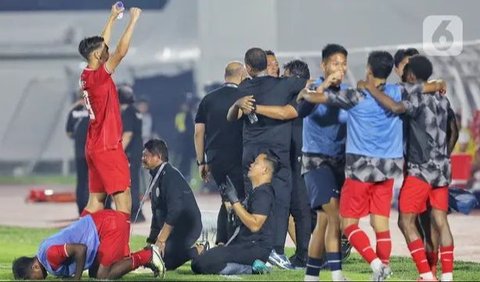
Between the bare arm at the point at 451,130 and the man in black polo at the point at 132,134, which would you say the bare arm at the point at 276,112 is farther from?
the man in black polo at the point at 132,134

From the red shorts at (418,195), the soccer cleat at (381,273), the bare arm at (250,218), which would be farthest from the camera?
the bare arm at (250,218)

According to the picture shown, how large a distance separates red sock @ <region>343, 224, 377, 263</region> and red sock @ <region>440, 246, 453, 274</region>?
1.93 feet

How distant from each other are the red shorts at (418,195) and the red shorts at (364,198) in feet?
0.55

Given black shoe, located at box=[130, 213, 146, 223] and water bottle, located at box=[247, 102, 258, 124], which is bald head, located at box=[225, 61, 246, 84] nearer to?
water bottle, located at box=[247, 102, 258, 124]

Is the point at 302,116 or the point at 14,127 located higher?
the point at 302,116

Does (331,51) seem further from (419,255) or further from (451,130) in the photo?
(419,255)

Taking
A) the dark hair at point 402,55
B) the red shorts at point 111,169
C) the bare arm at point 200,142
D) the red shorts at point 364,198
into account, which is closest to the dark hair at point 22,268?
the red shorts at point 111,169

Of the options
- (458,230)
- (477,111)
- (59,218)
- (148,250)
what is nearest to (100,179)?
(148,250)

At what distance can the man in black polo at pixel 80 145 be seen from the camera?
2134 cm

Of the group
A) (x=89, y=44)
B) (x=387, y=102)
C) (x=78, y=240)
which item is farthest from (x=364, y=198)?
(x=89, y=44)

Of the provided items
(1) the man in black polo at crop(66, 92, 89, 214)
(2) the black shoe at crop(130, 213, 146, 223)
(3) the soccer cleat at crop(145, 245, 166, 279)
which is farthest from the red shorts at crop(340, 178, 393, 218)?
(1) the man in black polo at crop(66, 92, 89, 214)

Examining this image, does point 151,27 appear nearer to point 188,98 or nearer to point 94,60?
point 188,98

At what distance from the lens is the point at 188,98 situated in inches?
1225

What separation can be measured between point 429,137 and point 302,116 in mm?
918
